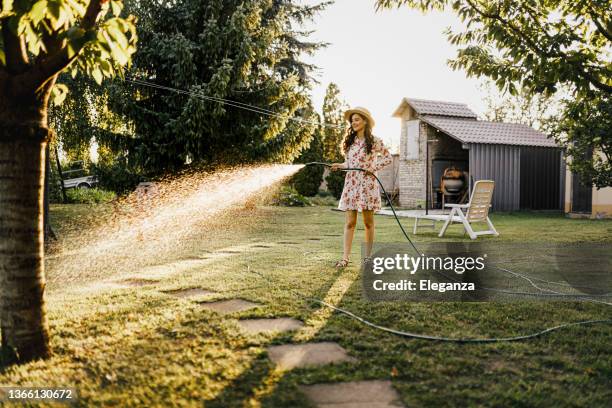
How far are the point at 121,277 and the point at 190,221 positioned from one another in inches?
292

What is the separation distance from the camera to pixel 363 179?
5.41 meters

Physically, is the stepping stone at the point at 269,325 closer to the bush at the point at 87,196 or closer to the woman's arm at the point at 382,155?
the woman's arm at the point at 382,155

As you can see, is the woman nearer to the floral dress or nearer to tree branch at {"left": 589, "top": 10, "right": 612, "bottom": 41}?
the floral dress

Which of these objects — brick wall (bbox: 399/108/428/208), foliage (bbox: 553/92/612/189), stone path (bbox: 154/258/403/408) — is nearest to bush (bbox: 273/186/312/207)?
brick wall (bbox: 399/108/428/208)

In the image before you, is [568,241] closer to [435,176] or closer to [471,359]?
[471,359]

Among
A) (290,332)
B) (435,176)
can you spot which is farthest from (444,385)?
(435,176)

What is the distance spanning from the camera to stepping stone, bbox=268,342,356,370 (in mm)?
2480

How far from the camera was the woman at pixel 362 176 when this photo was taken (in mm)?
5402

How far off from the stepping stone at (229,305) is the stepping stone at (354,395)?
137 centimetres

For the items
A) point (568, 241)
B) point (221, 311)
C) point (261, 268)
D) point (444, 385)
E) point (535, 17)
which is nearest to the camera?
point (444, 385)

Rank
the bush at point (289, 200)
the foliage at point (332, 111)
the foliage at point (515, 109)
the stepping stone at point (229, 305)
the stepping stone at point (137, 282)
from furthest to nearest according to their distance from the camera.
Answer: the foliage at point (515, 109)
the foliage at point (332, 111)
the bush at point (289, 200)
the stepping stone at point (137, 282)
the stepping stone at point (229, 305)

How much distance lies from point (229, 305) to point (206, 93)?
8.07 m

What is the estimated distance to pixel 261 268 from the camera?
524 cm

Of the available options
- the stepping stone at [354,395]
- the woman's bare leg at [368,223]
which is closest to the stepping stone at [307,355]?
the stepping stone at [354,395]
